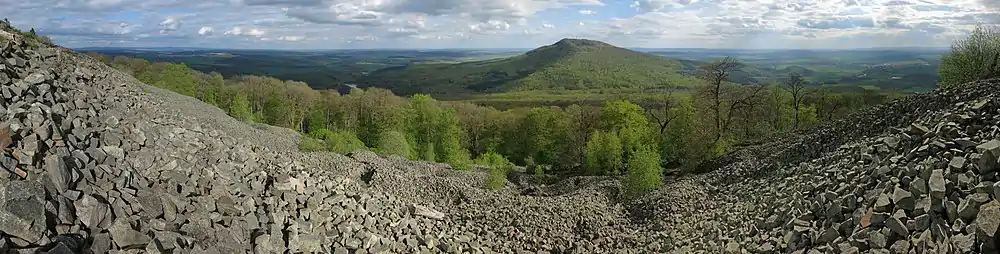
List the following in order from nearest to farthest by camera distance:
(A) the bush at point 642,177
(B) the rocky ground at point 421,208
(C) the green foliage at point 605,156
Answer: (B) the rocky ground at point 421,208
(A) the bush at point 642,177
(C) the green foliage at point 605,156

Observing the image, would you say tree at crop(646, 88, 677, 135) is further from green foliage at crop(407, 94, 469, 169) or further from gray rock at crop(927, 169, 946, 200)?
gray rock at crop(927, 169, 946, 200)

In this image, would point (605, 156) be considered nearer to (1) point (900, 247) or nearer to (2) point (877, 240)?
(2) point (877, 240)

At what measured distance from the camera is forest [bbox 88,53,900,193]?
36844 millimetres

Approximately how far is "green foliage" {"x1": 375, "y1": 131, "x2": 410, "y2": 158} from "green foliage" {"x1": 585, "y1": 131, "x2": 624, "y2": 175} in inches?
603

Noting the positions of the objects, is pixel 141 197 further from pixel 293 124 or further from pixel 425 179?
pixel 293 124

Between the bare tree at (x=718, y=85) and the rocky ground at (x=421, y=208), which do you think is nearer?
the rocky ground at (x=421, y=208)

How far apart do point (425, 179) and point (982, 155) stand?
928 inches

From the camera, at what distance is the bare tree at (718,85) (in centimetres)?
3491

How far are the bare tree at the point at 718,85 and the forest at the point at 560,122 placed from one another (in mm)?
74

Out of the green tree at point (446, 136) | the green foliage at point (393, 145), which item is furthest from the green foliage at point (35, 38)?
the green tree at point (446, 136)

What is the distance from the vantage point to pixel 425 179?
29562 millimetres

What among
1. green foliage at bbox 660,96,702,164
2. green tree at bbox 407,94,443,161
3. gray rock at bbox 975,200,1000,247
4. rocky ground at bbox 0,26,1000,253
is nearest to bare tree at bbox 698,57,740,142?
green foliage at bbox 660,96,702,164

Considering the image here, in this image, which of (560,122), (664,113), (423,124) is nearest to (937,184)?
(664,113)

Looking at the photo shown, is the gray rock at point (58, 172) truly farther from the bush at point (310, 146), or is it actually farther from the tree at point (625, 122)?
the tree at point (625, 122)
